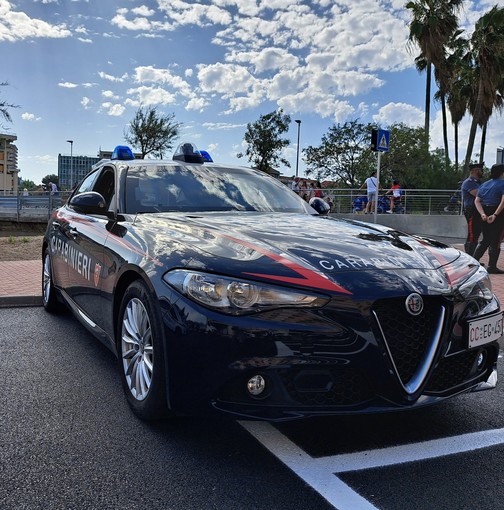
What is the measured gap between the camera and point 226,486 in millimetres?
2285

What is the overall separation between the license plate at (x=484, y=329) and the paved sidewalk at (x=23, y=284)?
3.92 m

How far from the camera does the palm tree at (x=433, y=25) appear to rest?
27609 millimetres

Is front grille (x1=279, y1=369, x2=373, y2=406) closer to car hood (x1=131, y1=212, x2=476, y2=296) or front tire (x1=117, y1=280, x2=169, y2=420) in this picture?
car hood (x1=131, y1=212, x2=476, y2=296)

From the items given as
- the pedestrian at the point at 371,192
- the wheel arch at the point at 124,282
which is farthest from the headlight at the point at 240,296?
the pedestrian at the point at 371,192

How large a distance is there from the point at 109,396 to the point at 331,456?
4.83 feet

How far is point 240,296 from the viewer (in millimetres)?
2395

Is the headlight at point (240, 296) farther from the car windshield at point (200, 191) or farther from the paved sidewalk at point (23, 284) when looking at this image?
the paved sidewalk at point (23, 284)

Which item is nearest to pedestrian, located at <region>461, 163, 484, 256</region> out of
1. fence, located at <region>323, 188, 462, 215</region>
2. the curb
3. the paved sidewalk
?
the paved sidewalk

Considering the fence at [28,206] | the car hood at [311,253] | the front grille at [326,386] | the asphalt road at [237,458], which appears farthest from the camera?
the fence at [28,206]

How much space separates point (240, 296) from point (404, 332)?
0.75 m

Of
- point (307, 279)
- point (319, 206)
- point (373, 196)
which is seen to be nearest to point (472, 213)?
point (319, 206)

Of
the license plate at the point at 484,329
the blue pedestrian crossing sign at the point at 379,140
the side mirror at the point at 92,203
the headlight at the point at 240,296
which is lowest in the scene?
the license plate at the point at 484,329

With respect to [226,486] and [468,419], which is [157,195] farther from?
[468,419]

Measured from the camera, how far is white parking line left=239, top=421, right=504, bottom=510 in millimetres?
2223
